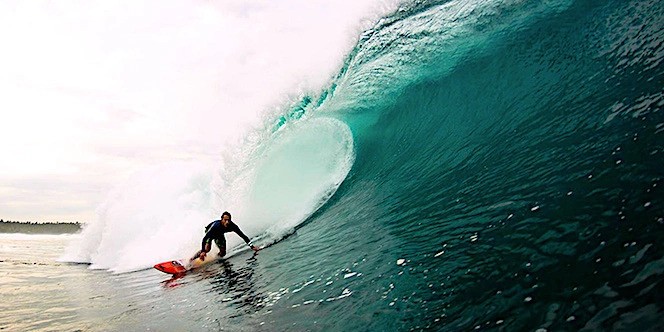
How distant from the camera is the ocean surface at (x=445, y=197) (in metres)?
3.58

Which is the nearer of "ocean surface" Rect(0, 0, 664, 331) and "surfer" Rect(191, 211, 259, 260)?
"ocean surface" Rect(0, 0, 664, 331)

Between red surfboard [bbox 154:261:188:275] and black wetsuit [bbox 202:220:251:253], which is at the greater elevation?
black wetsuit [bbox 202:220:251:253]

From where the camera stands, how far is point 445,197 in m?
6.52

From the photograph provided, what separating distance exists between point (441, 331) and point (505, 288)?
0.69 m

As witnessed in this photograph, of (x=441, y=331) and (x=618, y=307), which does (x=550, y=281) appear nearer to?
(x=618, y=307)

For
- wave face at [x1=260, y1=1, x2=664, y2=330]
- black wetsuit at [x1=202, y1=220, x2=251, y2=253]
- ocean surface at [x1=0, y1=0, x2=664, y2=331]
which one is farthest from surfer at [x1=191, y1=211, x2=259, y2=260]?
wave face at [x1=260, y1=1, x2=664, y2=330]

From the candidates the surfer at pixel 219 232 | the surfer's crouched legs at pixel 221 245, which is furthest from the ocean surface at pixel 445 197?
the surfer at pixel 219 232

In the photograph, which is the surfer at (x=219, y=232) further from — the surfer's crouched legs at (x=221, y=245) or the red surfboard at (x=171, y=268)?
the red surfboard at (x=171, y=268)

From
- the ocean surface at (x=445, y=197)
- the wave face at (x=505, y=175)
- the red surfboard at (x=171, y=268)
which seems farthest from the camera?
the red surfboard at (x=171, y=268)

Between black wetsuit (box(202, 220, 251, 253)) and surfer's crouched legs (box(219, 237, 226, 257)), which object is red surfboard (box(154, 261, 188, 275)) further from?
surfer's crouched legs (box(219, 237, 226, 257))

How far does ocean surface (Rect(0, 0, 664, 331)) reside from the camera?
358cm

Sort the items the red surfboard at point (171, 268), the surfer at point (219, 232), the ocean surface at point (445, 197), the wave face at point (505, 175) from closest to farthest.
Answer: the wave face at point (505, 175)
the ocean surface at point (445, 197)
the red surfboard at point (171, 268)
the surfer at point (219, 232)

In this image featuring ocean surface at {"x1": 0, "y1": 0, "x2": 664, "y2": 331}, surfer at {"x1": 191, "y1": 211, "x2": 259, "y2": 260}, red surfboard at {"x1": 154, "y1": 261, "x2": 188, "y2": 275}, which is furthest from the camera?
surfer at {"x1": 191, "y1": 211, "x2": 259, "y2": 260}

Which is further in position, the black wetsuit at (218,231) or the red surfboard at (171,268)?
the black wetsuit at (218,231)
